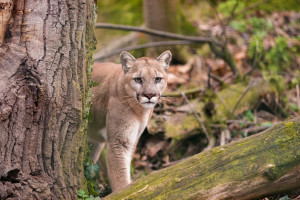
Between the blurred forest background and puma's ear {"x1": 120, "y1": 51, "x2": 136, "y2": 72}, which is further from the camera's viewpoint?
the blurred forest background

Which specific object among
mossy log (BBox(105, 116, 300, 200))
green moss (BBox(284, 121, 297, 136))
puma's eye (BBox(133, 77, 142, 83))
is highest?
puma's eye (BBox(133, 77, 142, 83))

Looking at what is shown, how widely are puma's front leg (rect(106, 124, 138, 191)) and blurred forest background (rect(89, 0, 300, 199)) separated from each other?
29 cm

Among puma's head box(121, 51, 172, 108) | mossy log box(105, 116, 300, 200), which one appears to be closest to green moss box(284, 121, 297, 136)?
mossy log box(105, 116, 300, 200)

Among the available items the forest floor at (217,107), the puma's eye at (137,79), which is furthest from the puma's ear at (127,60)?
the forest floor at (217,107)

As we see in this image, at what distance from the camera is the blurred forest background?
7027mm

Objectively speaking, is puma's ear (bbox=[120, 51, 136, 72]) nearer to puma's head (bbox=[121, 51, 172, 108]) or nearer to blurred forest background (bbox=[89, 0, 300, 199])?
puma's head (bbox=[121, 51, 172, 108])

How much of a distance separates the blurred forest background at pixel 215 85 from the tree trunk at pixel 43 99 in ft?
5.25

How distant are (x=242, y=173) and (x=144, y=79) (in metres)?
2.10

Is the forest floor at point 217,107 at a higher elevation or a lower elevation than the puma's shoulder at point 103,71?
lower

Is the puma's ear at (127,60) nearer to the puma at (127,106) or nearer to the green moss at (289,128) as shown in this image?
the puma at (127,106)

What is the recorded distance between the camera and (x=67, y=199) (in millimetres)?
3693

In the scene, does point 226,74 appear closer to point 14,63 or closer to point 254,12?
point 254,12

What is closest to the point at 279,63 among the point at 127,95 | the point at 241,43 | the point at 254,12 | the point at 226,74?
the point at 226,74

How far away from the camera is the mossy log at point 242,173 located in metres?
3.48
